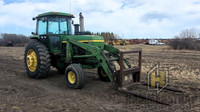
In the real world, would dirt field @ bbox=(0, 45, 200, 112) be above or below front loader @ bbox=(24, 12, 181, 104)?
below

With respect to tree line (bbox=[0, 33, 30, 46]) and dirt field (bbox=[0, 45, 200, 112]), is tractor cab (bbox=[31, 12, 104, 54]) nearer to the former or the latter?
dirt field (bbox=[0, 45, 200, 112])

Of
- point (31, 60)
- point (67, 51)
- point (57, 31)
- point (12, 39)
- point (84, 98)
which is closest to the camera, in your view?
point (84, 98)

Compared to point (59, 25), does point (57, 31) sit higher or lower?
lower

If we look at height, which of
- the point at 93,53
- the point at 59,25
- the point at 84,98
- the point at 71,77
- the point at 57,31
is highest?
the point at 59,25

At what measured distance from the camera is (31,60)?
746cm

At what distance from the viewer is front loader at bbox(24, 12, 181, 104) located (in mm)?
6176

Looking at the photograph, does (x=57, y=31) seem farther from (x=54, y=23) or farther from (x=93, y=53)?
(x=93, y=53)

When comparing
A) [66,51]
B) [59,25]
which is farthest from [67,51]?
[59,25]

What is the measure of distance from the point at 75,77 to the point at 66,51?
1.31 m

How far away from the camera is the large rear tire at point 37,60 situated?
7.01 m

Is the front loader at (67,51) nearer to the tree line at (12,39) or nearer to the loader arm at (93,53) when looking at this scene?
the loader arm at (93,53)

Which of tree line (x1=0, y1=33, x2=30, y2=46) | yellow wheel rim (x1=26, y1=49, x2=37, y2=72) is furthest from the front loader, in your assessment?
tree line (x1=0, y1=33, x2=30, y2=46)

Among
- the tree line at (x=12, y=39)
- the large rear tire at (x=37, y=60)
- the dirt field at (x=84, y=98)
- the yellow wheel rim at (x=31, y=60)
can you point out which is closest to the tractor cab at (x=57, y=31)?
the large rear tire at (x=37, y=60)

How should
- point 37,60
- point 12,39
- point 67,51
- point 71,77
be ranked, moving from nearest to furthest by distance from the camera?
point 71,77 < point 67,51 < point 37,60 < point 12,39
